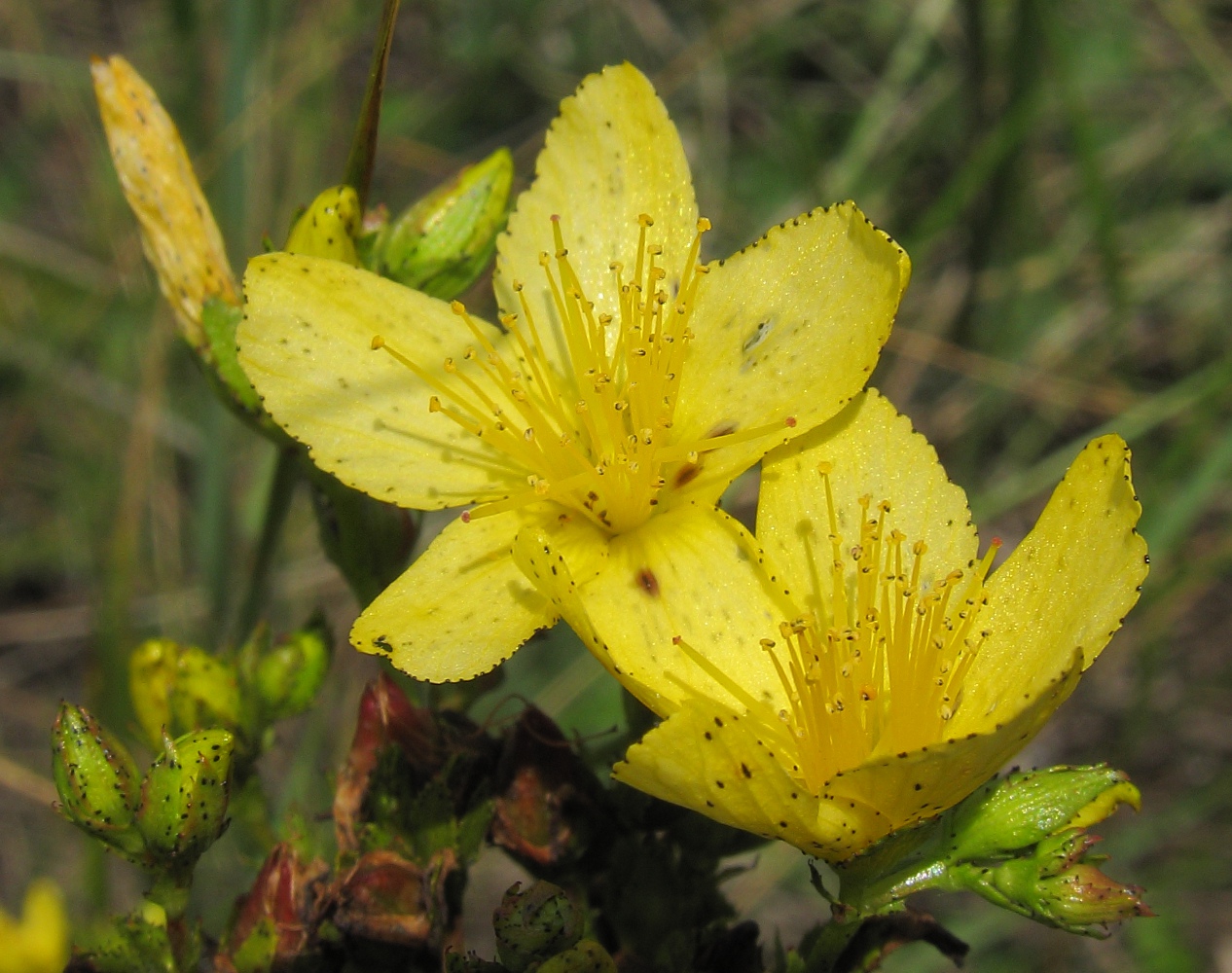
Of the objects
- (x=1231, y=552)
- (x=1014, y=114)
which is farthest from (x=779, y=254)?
(x=1231, y=552)

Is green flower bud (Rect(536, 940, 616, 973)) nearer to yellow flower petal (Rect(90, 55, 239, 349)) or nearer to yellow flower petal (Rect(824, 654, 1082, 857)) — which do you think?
yellow flower petal (Rect(824, 654, 1082, 857))

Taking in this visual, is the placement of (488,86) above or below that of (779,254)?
below

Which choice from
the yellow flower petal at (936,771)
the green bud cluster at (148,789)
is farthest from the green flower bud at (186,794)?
the yellow flower petal at (936,771)

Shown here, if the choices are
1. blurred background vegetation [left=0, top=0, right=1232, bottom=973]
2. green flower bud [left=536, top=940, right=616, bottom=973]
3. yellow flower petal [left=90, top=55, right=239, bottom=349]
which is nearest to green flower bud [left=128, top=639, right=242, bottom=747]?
yellow flower petal [left=90, top=55, right=239, bottom=349]

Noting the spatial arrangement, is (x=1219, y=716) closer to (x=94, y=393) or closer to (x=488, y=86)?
(x=488, y=86)

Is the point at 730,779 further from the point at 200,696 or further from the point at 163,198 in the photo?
the point at 163,198

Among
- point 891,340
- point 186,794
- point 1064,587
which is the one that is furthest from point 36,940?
point 891,340
